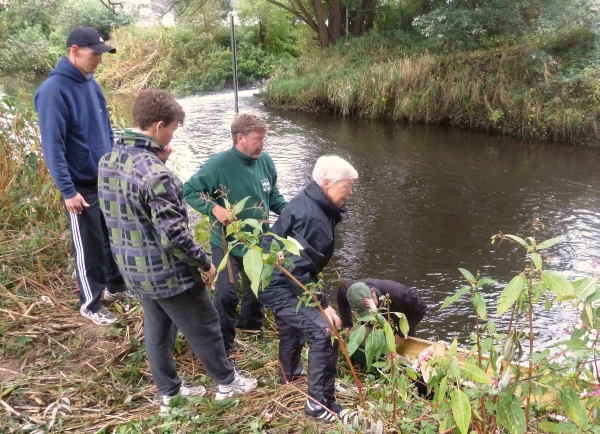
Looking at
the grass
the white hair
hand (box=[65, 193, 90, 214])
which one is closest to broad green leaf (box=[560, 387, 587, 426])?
the grass

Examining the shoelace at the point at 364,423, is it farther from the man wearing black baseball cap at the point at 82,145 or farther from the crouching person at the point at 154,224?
the man wearing black baseball cap at the point at 82,145

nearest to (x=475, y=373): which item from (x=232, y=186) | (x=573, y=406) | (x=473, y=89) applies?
(x=573, y=406)

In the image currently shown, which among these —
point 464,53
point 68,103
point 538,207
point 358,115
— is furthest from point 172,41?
point 68,103

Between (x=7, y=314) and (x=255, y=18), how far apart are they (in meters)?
20.4

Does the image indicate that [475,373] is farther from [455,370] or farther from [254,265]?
[254,265]

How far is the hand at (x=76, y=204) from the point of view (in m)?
2.71

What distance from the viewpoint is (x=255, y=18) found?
844 inches

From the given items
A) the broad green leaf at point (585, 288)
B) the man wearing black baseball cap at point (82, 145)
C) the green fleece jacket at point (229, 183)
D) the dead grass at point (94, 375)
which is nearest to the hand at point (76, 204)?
the man wearing black baseball cap at point (82, 145)

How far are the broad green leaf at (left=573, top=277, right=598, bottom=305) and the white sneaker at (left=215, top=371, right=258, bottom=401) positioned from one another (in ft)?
5.38

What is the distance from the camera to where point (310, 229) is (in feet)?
7.63

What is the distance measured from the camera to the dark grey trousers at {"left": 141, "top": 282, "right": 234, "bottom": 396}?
219 centimetres

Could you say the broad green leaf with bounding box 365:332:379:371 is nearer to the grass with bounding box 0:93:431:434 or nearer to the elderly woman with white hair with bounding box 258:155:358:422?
the grass with bounding box 0:93:431:434

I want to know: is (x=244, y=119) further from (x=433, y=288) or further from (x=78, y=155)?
(x=433, y=288)

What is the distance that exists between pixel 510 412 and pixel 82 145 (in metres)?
2.45
